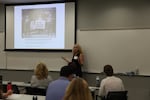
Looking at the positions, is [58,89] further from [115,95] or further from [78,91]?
[115,95]

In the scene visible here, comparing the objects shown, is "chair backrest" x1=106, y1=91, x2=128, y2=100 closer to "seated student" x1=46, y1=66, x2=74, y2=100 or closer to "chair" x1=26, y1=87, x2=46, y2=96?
"chair" x1=26, y1=87, x2=46, y2=96

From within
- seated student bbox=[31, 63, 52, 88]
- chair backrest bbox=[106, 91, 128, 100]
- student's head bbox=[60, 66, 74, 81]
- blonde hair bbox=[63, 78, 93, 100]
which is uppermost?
student's head bbox=[60, 66, 74, 81]

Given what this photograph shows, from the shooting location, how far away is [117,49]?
271 inches

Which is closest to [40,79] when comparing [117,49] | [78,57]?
[78,57]

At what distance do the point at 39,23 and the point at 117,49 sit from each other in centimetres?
240

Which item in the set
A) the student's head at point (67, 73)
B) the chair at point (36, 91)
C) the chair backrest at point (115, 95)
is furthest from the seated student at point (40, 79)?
the student's head at point (67, 73)

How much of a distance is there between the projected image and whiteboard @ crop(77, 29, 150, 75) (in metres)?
0.89

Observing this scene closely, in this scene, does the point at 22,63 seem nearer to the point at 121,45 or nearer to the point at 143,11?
the point at 121,45

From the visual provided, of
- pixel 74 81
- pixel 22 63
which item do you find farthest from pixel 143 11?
pixel 74 81

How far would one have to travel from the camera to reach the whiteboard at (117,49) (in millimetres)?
6637

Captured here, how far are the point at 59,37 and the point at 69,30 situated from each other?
1.20ft

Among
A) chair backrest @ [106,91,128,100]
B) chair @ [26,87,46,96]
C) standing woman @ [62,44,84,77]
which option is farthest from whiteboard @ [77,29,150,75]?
chair @ [26,87,46,96]

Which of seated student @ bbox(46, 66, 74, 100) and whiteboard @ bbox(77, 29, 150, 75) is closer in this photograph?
seated student @ bbox(46, 66, 74, 100)

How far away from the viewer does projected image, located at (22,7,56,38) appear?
7609 millimetres
